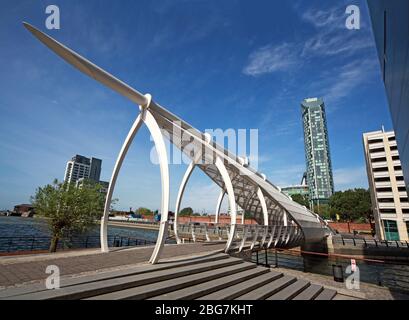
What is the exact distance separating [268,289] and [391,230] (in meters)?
53.8

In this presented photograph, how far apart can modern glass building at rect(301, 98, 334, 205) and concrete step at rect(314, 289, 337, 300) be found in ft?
491

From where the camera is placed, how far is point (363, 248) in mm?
26453

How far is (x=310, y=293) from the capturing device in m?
6.82

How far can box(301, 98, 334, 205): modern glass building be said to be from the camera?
5950 inches

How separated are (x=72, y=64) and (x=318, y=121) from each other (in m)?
185

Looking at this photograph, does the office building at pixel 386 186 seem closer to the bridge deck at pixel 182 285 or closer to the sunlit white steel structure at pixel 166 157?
the sunlit white steel structure at pixel 166 157

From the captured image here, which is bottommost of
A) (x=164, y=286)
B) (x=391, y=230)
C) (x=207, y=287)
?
(x=391, y=230)

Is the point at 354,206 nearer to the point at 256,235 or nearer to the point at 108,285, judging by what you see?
the point at 256,235

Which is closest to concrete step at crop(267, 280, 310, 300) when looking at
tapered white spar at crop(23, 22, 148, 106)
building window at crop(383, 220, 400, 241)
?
tapered white spar at crop(23, 22, 148, 106)

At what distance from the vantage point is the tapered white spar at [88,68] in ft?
22.2

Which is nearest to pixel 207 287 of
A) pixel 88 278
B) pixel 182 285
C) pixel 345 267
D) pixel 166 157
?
pixel 182 285

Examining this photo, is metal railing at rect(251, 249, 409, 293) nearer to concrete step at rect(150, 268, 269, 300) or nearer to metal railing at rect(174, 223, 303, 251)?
metal railing at rect(174, 223, 303, 251)
